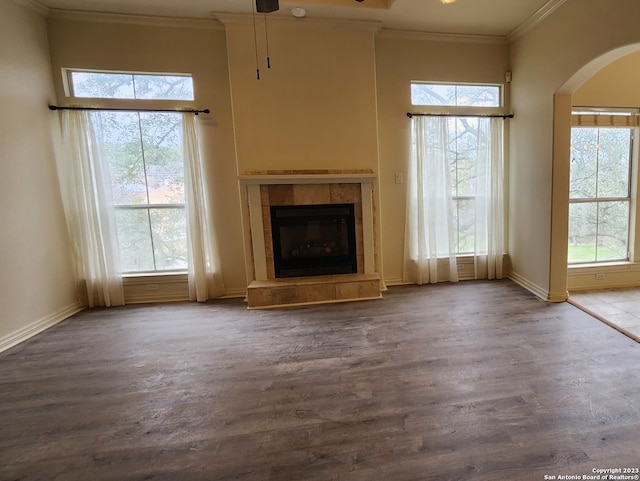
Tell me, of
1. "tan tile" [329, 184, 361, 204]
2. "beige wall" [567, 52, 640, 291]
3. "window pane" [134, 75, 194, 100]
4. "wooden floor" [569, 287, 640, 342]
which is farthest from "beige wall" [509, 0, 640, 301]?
"window pane" [134, 75, 194, 100]

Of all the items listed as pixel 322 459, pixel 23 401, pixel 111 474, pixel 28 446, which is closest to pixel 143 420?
pixel 111 474

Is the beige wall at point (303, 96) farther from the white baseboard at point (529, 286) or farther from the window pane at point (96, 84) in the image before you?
the white baseboard at point (529, 286)

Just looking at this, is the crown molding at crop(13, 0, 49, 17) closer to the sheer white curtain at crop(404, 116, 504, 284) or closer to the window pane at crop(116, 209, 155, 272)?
the window pane at crop(116, 209, 155, 272)

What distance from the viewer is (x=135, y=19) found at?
3.31 metres

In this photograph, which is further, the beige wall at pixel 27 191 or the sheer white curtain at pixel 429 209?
the sheer white curtain at pixel 429 209

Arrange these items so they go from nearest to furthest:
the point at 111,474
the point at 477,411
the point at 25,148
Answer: the point at 111,474, the point at 477,411, the point at 25,148

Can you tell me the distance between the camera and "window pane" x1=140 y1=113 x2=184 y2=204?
138 inches

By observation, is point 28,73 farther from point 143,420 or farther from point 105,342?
point 143,420

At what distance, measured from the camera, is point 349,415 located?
174cm

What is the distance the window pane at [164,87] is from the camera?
347 cm

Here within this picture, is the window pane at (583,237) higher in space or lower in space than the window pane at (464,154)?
lower

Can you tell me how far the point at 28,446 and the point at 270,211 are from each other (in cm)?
263

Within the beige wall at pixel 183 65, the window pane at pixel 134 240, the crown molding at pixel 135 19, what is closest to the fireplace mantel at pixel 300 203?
the beige wall at pixel 183 65

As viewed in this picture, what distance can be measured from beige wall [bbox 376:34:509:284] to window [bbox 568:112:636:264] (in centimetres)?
124
